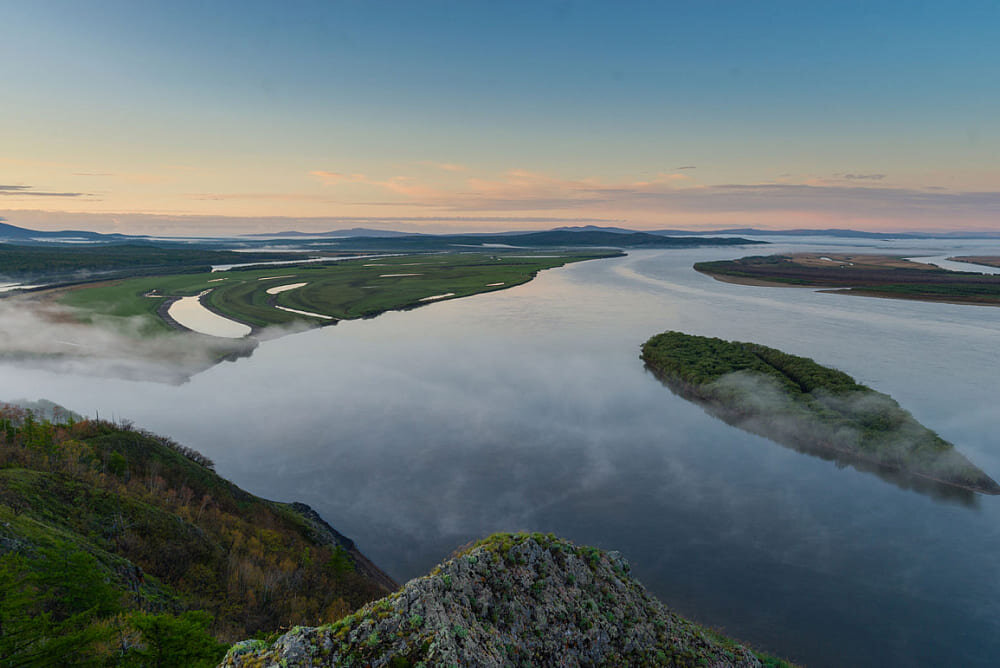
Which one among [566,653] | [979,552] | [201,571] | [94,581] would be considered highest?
[94,581]

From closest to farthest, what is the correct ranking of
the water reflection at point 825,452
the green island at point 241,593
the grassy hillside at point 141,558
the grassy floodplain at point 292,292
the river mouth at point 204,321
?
the green island at point 241,593
the grassy hillside at point 141,558
the water reflection at point 825,452
the river mouth at point 204,321
the grassy floodplain at point 292,292

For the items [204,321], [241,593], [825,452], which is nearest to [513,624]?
[241,593]

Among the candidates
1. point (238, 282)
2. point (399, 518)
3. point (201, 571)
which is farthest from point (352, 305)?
point (201, 571)

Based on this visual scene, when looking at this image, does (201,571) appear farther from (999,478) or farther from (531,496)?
(999,478)

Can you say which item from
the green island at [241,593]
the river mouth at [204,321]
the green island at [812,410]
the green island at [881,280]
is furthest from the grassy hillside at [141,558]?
the green island at [881,280]

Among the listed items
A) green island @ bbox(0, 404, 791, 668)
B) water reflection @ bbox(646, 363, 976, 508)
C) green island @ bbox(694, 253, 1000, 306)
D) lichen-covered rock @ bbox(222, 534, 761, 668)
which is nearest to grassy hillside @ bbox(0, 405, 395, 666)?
green island @ bbox(0, 404, 791, 668)

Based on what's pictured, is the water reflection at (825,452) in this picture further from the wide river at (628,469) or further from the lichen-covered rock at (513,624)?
the lichen-covered rock at (513,624)
